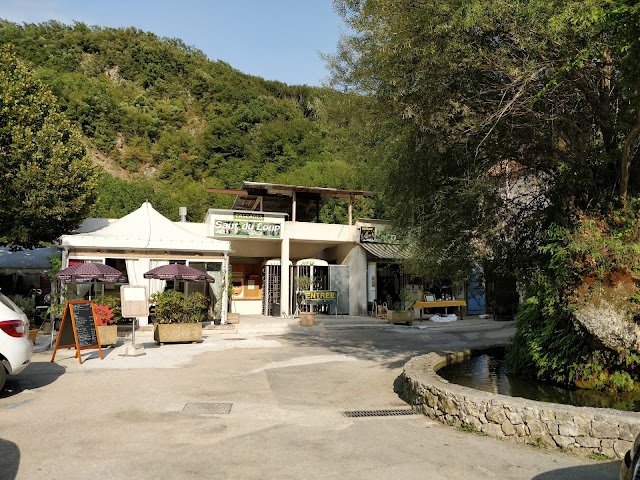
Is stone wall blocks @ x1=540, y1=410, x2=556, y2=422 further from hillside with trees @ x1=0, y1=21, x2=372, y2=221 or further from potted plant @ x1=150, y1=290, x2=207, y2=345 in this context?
hillside with trees @ x1=0, y1=21, x2=372, y2=221

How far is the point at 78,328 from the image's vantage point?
368 inches

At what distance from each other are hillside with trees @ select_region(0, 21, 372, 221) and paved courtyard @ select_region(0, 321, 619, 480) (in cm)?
2274

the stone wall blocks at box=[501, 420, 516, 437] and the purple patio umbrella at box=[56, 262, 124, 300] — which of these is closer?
the stone wall blocks at box=[501, 420, 516, 437]

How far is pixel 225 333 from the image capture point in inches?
608

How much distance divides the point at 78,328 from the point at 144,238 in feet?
23.3

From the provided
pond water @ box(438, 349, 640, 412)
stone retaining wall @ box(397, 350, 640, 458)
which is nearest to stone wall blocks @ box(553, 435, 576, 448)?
stone retaining wall @ box(397, 350, 640, 458)

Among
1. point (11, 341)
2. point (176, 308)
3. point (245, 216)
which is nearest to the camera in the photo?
point (11, 341)

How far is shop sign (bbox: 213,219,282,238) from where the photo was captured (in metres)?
19.9

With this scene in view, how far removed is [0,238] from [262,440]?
594 inches

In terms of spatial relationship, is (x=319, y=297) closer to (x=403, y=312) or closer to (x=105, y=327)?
(x=403, y=312)

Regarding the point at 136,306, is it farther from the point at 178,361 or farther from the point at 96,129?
the point at 96,129

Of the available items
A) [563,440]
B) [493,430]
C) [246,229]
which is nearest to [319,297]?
[246,229]

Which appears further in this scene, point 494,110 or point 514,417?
point 494,110

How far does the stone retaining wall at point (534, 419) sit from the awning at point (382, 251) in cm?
1566
